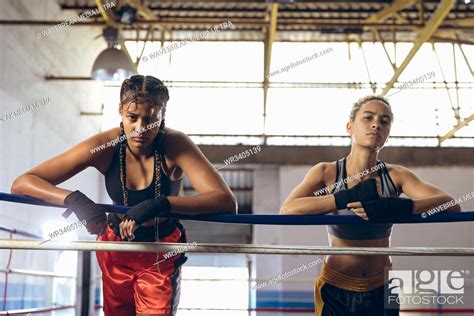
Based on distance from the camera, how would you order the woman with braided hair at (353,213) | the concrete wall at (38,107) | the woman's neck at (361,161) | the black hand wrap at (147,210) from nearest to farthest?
1. the black hand wrap at (147,210)
2. the woman with braided hair at (353,213)
3. the woman's neck at (361,161)
4. the concrete wall at (38,107)

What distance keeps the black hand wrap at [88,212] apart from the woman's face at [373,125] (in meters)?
1.14

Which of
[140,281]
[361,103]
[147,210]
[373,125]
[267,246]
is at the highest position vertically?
[361,103]

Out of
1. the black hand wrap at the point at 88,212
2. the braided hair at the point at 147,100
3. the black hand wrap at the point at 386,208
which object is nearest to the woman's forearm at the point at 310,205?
the black hand wrap at the point at 386,208

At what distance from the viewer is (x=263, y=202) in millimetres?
11719

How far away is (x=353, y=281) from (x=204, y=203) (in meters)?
0.78

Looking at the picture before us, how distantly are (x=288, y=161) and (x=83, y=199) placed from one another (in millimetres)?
9225

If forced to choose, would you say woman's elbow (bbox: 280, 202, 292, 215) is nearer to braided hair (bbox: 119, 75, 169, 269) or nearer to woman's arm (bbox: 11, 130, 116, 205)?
braided hair (bbox: 119, 75, 169, 269)

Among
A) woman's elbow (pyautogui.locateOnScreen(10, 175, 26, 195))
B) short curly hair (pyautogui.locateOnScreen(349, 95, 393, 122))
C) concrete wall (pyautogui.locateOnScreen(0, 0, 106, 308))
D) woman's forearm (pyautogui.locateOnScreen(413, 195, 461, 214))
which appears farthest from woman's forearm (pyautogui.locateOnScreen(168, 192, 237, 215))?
concrete wall (pyautogui.locateOnScreen(0, 0, 106, 308))

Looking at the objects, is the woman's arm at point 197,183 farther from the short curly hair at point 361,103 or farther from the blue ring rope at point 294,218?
the short curly hair at point 361,103

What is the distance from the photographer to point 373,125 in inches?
98.1

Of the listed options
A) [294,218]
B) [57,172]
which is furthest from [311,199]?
[57,172]

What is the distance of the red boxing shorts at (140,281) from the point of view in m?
2.16

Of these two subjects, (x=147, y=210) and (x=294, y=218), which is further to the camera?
(x=294, y=218)

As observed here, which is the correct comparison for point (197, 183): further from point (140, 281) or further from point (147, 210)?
point (140, 281)
